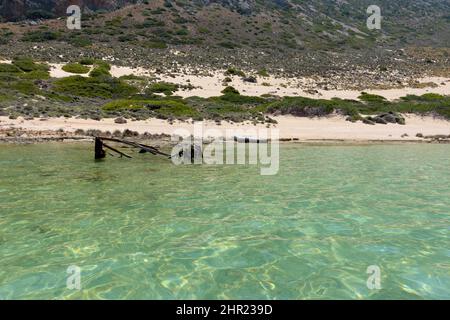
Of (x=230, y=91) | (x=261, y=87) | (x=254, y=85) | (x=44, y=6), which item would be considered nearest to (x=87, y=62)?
(x=230, y=91)

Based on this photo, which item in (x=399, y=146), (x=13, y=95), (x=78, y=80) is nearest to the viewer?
Answer: (x=399, y=146)

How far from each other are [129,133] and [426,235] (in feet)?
63.0

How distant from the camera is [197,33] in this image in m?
78.8

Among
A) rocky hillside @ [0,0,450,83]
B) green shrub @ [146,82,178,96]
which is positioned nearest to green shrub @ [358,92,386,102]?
rocky hillside @ [0,0,450,83]

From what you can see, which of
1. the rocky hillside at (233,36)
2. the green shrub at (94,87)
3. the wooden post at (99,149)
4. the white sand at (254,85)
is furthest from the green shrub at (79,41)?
the wooden post at (99,149)

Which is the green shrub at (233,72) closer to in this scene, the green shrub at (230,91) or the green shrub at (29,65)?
the green shrub at (230,91)

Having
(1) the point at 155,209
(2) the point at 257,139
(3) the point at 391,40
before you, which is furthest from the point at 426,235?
(3) the point at 391,40

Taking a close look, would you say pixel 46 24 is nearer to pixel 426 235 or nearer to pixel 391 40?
pixel 391 40

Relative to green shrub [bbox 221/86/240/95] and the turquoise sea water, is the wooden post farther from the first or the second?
green shrub [bbox 221/86/240/95]

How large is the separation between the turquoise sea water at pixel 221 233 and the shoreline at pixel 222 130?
32.9 feet

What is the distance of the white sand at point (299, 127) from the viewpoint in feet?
83.7

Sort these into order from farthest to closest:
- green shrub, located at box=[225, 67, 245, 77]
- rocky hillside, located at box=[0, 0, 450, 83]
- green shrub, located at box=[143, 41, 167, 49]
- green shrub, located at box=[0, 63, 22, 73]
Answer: green shrub, located at box=[143, 41, 167, 49] < rocky hillside, located at box=[0, 0, 450, 83] < green shrub, located at box=[225, 67, 245, 77] < green shrub, located at box=[0, 63, 22, 73]

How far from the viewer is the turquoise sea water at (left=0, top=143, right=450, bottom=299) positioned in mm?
5715

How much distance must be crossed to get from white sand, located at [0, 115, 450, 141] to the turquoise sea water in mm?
12006
